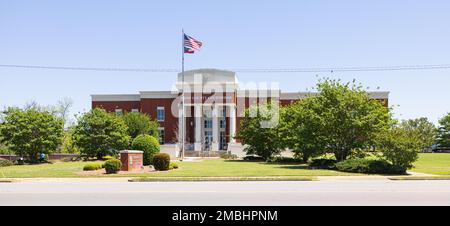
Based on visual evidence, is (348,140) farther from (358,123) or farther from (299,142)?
(299,142)

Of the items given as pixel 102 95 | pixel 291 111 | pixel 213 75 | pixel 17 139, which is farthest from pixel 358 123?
pixel 102 95

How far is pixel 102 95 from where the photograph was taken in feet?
232

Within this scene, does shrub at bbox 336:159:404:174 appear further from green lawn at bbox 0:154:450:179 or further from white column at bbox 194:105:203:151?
white column at bbox 194:105:203:151

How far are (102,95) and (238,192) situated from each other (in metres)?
59.7

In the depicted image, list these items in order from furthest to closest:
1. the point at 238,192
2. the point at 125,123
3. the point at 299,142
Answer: the point at 125,123 → the point at 299,142 → the point at 238,192

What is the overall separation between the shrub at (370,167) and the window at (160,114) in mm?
45196

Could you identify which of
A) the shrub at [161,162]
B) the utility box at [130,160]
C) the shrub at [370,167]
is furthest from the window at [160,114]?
the shrub at [370,167]

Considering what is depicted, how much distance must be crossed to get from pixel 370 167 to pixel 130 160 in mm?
14489

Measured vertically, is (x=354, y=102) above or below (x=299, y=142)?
above

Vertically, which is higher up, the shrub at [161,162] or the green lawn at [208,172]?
the shrub at [161,162]

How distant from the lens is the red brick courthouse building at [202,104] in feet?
213

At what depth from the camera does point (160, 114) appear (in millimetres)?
69125

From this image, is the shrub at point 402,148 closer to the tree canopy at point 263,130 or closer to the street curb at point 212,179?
the street curb at point 212,179

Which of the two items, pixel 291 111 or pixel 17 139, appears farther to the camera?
pixel 17 139
